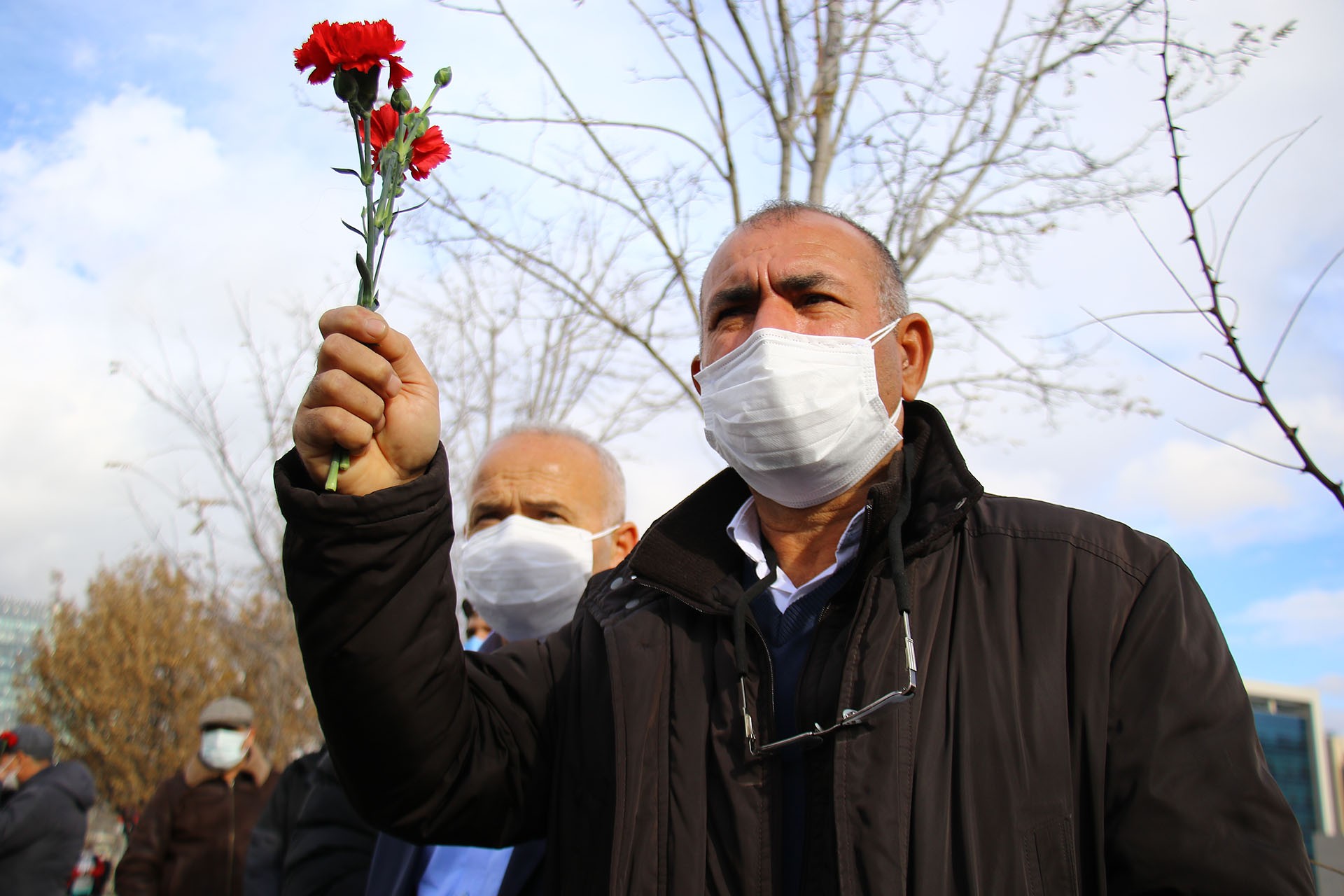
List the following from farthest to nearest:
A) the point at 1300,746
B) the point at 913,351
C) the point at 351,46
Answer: the point at 1300,746 → the point at 913,351 → the point at 351,46

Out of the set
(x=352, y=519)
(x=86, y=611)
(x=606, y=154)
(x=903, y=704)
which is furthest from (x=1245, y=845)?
(x=86, y=611)

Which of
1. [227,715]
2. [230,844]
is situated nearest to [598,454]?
[230,844]

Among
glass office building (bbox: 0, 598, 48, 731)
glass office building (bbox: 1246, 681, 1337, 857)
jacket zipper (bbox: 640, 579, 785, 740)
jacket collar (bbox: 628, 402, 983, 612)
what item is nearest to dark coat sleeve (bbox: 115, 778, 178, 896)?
jacket collar (bbox: 628, 402, 983, 612)

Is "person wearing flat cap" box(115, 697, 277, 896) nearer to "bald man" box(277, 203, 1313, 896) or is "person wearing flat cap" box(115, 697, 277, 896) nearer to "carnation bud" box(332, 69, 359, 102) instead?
"bald man" box(277, 203, 1313, 896)

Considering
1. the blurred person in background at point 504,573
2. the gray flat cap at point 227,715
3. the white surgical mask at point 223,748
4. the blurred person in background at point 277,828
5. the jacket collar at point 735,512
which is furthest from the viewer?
the gray flat cap at point 227,715

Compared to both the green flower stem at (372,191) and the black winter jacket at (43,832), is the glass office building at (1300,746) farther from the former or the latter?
the green flower stem at (372,191)

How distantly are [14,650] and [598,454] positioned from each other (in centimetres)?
3766

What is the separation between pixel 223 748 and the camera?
6730 mm

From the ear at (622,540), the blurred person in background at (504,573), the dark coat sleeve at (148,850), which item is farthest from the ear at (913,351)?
the dark coat sleeve at (148,850)

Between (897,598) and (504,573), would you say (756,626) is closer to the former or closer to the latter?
(897,598)

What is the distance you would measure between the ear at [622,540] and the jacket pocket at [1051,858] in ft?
8.25

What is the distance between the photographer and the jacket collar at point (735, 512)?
6.08 feet

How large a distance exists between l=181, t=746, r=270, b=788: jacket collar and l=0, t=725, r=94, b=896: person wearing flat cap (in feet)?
2.75

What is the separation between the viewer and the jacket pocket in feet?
4.77
